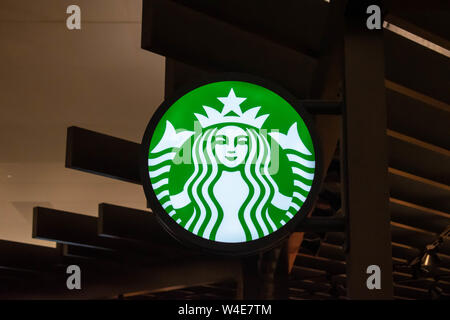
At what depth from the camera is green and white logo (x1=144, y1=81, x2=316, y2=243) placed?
92.6 inches

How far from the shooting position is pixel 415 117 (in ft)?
15.6

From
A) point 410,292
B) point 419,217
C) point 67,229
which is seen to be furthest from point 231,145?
point 410,292

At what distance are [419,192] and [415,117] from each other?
202cm

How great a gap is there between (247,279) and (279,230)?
19.5 feet

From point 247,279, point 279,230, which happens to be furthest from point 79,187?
point 279,230

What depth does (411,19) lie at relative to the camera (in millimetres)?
3512

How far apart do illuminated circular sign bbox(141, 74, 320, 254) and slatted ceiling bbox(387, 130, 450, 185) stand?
306 cm

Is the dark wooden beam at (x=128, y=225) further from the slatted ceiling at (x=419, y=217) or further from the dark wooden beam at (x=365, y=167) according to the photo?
the dark wooden beam at (x=365, y=167)

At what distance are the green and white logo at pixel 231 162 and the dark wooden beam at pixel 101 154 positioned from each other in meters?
2.99

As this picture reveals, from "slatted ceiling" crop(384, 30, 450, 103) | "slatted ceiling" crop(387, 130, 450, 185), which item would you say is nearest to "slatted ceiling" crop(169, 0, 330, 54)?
"slatted ceiling" crop(384, 30, 450, 103)

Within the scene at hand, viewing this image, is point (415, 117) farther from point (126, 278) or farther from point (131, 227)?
point (126, 278)

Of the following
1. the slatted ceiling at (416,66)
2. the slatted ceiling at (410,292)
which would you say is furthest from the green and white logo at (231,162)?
the slatted ceiling at (410,292)
